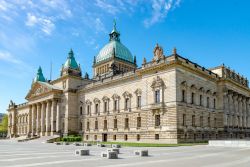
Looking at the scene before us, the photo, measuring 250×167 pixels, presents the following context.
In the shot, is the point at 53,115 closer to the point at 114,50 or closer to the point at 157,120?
the point at 114,50

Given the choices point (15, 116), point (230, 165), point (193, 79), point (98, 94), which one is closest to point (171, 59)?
point (193, 79)

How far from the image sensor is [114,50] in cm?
8744

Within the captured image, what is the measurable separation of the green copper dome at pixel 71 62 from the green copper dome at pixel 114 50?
1092 cm

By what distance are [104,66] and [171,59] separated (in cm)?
4016

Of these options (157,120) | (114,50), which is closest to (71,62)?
(114,50)

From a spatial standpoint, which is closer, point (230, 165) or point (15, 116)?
point (230, 165)

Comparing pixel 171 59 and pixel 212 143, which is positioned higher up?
pixel 171 59

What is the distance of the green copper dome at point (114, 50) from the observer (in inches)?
3499

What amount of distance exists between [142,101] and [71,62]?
31951 mm

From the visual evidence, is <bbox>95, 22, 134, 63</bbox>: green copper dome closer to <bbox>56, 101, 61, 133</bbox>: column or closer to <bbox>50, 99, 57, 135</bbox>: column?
<bbox>50, 99, 57, 135</bbox>: column

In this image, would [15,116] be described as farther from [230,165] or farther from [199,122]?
[230,165]

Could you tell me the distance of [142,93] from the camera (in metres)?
57.9

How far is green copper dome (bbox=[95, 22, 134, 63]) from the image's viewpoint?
88.9m

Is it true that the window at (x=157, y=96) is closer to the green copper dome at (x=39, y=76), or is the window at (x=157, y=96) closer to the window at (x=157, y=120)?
the window at (x=157, y=120)
